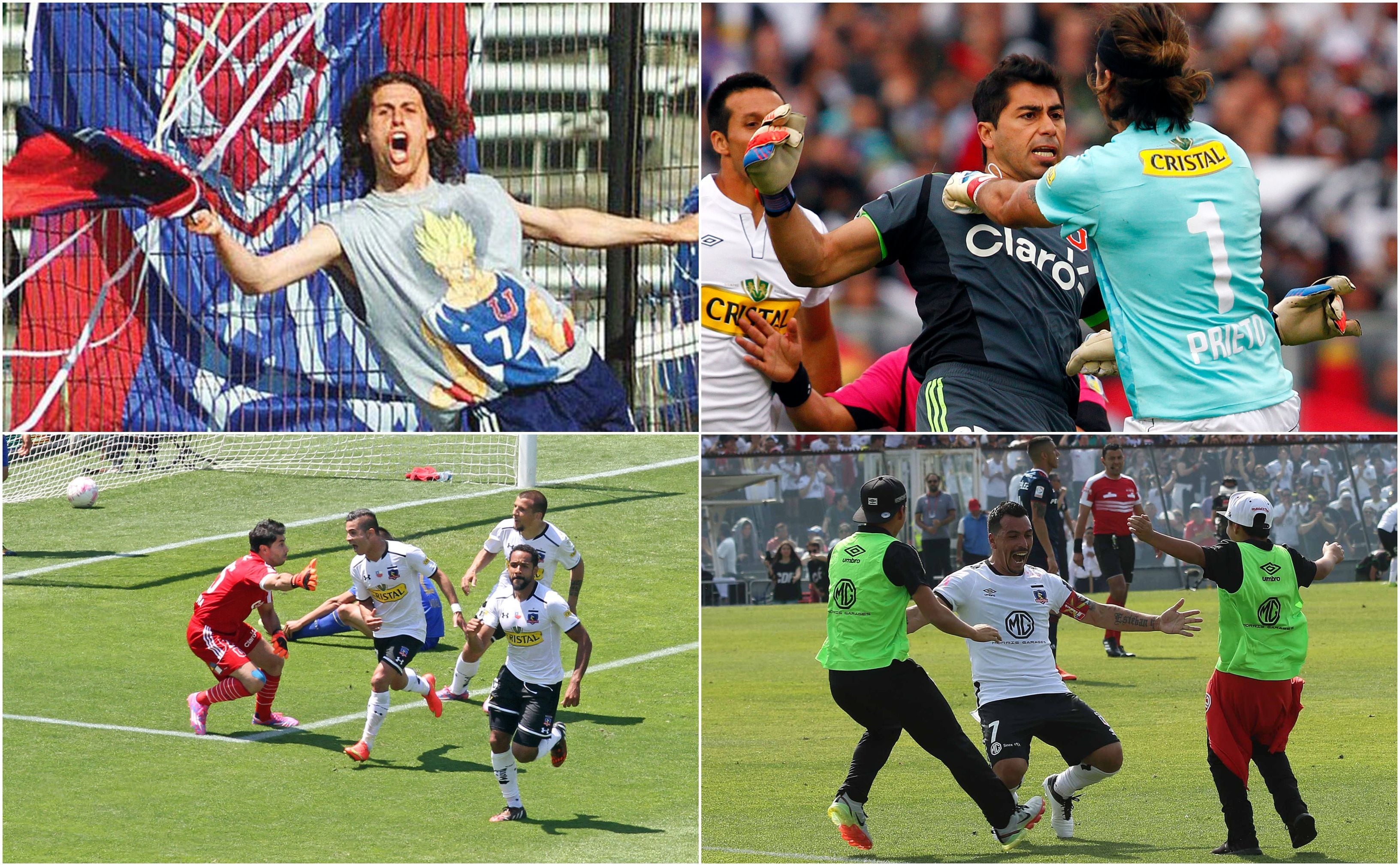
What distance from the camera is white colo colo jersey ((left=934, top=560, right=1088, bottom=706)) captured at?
19.5ft

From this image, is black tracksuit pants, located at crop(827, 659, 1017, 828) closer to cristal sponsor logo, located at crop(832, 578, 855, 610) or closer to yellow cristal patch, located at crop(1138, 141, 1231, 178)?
cristal sponsor logo, located at crop(832, 578, 855, 610)

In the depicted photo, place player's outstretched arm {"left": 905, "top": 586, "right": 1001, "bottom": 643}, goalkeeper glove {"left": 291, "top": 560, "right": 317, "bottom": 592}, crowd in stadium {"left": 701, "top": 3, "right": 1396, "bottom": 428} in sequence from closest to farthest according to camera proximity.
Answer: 1. player's outstretched arm {"left": 905, "top": 586, "right": 1001, "bottom": 643}
2. goalkeeper glove {"left": 291, "top": 560, "right": 317, "bottom": 592}
3. crowd in stadium {"left": 701, "top": 3, "right": 1396, "bottom": 428}

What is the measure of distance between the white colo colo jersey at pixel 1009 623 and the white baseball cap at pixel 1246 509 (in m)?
0.83

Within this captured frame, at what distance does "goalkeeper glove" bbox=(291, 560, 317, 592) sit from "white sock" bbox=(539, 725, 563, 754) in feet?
4.17

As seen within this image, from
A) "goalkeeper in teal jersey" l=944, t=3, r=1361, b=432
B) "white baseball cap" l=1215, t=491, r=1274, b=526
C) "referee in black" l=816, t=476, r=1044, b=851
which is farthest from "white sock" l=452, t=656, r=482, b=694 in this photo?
"goalkeeper in teal jersey" l=944, t=3, r=1361, b=432

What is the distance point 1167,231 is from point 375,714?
166 inches

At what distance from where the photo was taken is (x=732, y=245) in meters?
7.07

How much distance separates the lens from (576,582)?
275 inches

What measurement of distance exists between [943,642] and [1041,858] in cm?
96

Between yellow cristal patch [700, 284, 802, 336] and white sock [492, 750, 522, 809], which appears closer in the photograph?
white sock [492, 750, 522, 809]

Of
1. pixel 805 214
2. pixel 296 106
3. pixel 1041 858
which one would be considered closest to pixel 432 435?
pixel 296 106

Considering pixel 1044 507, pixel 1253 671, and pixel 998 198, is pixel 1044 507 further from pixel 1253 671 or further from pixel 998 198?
pixel 998 198

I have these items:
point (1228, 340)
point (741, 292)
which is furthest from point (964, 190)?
point (741, 292)

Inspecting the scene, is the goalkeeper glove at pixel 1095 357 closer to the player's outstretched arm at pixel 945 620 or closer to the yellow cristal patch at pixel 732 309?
the player's outstretched arm at pixel 945 620
